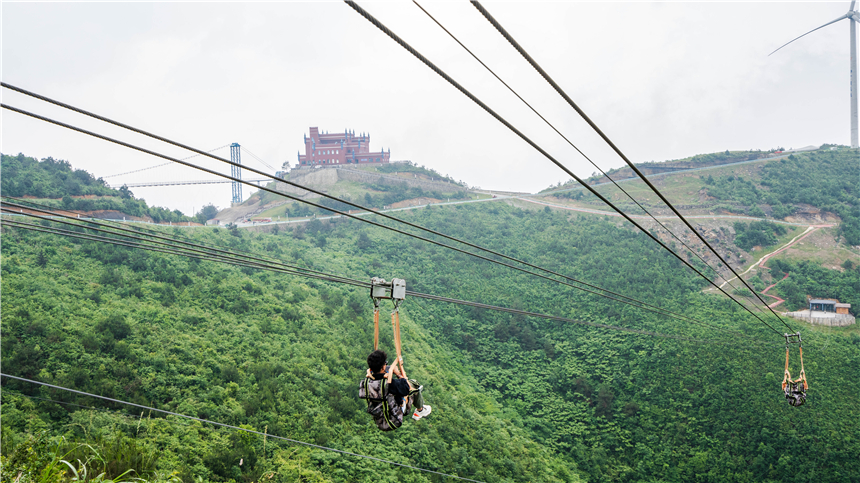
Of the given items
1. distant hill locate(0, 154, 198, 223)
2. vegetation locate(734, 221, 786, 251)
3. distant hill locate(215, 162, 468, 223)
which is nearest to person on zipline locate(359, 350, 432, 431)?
distant hill locate(0, 154, 198, 223)

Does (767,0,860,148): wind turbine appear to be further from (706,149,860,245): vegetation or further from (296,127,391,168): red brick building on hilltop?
(296,127,391,168): red brick building on hilltop

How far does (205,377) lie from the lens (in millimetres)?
13898

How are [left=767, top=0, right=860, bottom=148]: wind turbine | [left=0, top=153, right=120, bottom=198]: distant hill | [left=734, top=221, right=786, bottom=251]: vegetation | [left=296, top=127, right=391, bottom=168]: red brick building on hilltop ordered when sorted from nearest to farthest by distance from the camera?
[left=0, top=153, right=120, bottom=198]: distant hill, [left=734, top=221, right=786, bottom=251]: vegetation, [left=767, top=0, right=860, bottom=148]: wind turbine, [left=296, top=127, right=391, bottom=168]: red brick building on hilltop

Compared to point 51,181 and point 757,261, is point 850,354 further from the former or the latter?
point 51,181

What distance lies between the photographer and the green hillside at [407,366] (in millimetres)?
11523

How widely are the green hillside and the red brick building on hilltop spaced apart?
33.7 m

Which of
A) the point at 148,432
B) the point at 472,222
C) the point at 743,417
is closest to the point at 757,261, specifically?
the point at 743,417

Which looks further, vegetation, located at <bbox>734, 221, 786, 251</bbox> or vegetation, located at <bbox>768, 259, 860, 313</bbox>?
vegetation, located at <bbox>734, 221, 786, 251</bbox>

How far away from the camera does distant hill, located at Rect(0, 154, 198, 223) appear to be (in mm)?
24156

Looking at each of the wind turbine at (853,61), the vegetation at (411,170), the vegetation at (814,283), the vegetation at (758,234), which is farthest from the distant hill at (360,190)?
the wind turbine at (853,61)

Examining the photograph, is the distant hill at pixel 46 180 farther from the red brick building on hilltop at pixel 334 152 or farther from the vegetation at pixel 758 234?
the vegetation at pixel 758 234

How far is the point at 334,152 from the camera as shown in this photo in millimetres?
61750

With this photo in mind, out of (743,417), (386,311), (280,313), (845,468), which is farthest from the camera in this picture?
(386,311)

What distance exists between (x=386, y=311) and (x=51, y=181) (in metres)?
21.0
